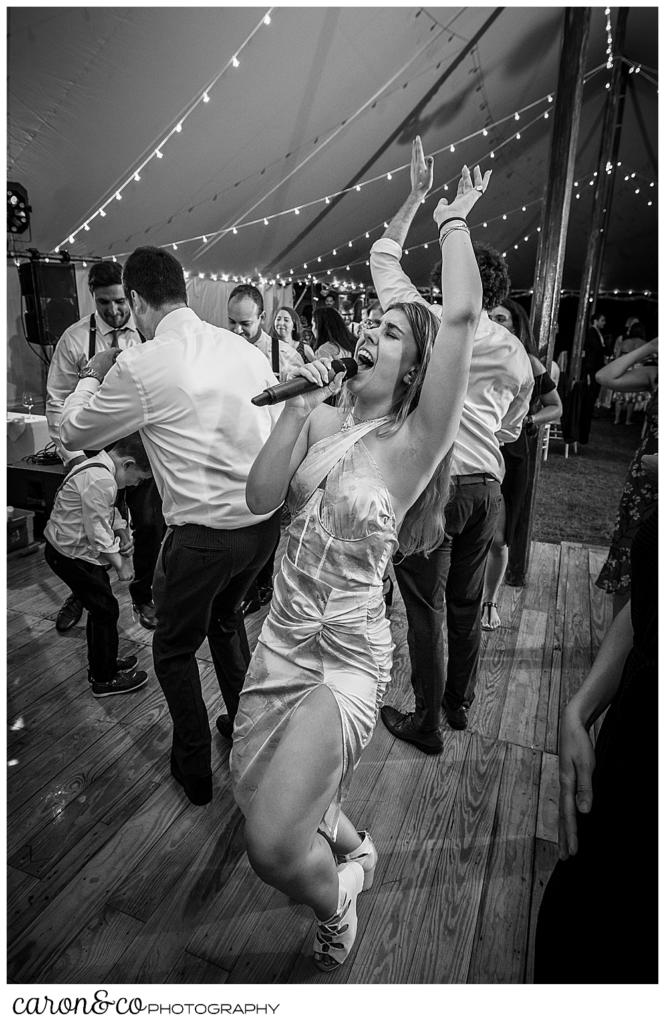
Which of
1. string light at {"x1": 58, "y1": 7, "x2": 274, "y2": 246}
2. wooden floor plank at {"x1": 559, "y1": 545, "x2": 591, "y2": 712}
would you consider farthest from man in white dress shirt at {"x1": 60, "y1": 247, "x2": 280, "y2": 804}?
string light at {"x1": 58, "y1": 7, "x2": 274, "y2": 246}

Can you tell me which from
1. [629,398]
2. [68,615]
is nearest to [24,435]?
[68,615]

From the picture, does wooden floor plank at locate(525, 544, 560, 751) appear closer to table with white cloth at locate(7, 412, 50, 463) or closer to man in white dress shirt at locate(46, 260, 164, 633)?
man in white dress shirt at locate(46, 260, 164, 633)

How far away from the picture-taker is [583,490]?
5.79 metres

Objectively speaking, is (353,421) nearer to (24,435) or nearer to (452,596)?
(452,596)

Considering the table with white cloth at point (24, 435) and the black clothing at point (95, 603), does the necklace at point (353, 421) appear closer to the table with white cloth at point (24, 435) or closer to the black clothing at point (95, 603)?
the black clothing at point (95, 603)

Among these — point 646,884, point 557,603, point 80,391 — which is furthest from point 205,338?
point 557,603

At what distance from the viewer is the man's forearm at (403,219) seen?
1432 millimetres

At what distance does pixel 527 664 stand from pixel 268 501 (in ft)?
6.00

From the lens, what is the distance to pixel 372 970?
129cm

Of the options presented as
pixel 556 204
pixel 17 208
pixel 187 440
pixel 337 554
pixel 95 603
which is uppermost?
pixel 17 208

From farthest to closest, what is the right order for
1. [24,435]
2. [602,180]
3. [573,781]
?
[602,180]
[24,435]
[573,781]

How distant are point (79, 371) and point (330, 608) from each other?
103 inches

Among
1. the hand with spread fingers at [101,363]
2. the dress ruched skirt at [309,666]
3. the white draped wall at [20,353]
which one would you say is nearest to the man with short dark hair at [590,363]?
the white draped wall at [20,353]

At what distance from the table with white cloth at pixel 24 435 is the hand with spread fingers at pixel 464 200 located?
385 centimetres
